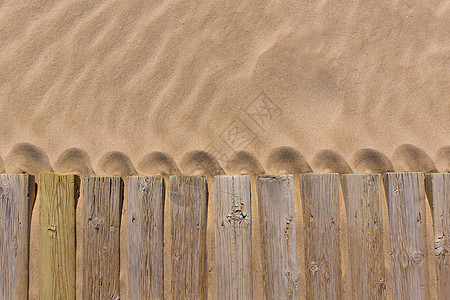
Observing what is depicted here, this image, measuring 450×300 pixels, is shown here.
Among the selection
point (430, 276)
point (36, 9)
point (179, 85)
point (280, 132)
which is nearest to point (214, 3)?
point (179, 85)

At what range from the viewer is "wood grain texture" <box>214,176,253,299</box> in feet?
6.16

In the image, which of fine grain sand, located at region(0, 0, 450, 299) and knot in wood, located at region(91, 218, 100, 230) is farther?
fine grain sand, located at region(0, 0, 450, 299)

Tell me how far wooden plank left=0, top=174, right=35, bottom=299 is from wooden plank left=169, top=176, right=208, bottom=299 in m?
0.94

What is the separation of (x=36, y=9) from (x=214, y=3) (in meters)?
1.32

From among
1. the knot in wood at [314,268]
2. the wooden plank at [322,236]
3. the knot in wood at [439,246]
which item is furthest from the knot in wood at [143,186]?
the knot in wood at [439,246]

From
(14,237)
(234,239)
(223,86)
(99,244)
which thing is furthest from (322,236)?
(14,237)

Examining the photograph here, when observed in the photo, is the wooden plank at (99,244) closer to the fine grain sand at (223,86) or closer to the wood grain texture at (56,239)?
the wood grain texture at (56,239)

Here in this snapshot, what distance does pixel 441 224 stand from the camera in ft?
6.37

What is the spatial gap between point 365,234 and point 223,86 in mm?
1368

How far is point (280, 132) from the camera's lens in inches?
86.5

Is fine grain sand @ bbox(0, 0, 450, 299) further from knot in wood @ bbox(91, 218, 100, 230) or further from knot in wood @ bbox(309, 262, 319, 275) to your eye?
knot in wood @ bbox(309, 262, 319, 275)

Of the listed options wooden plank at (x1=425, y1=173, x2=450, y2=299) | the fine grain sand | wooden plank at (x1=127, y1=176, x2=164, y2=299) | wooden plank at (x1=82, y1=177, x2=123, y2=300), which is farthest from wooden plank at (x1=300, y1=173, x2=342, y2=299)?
wooden plank at (x1=82, y1=177, x2=123, y2=300)

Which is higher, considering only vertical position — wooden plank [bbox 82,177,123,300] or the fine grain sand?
the fine grain sand

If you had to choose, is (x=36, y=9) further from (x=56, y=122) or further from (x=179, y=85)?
(x=179, y=85)
